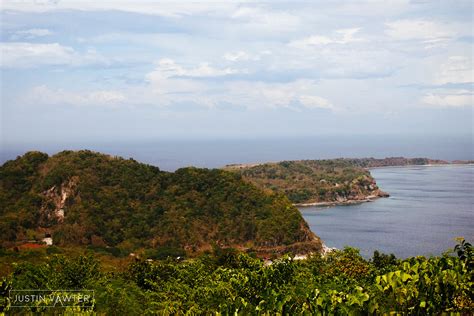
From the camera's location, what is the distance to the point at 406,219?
263 ft

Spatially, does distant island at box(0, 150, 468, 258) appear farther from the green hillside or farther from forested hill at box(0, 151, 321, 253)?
the green hillside

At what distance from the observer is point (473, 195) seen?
10288 cm

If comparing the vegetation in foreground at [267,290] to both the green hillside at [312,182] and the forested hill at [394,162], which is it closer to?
the green hillside at [312,182]

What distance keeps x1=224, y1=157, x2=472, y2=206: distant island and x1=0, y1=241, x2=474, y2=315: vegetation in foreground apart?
7617cm

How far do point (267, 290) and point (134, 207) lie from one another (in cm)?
4979

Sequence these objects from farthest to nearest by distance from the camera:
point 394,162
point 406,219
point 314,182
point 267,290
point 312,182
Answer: point 394,162
point 314,182
point 312,182
point 406,219
point 267,290

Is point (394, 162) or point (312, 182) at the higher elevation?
point (394, 162)

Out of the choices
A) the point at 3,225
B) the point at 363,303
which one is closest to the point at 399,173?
the point at 3,225

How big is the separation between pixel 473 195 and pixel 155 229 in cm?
7448

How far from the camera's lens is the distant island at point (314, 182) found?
106 m

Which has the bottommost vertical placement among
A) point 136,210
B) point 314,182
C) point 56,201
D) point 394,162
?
point 136,210

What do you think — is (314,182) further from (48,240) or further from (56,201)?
(48,240)

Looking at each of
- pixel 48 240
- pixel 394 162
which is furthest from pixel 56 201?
pixel 394 162

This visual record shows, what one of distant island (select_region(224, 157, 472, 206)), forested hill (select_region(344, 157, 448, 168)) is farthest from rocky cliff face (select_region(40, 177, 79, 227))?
forested hill (select_region(344, 157, 448, 168))
